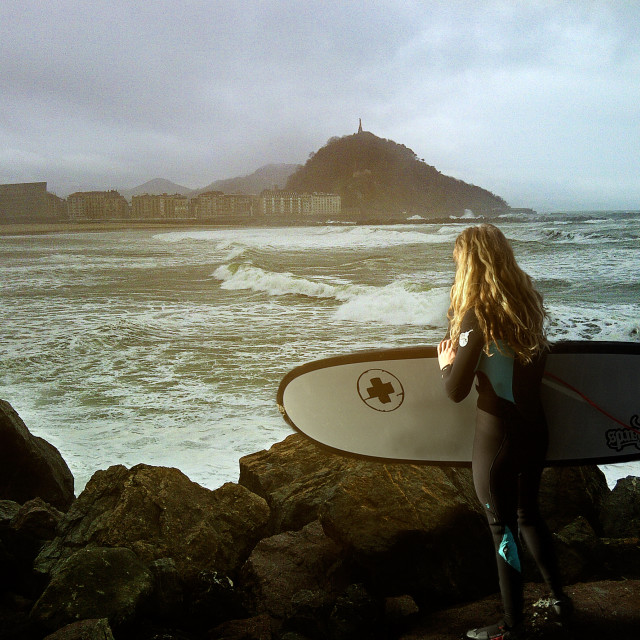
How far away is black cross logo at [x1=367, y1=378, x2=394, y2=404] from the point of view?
5.16 ft

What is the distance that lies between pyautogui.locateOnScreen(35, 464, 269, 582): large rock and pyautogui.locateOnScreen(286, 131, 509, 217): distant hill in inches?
81.6

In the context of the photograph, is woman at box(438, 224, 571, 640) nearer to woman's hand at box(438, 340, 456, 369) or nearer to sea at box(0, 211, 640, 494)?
woman's hand at box(438, 340, 456, 369)

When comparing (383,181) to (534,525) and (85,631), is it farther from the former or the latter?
(85,631)

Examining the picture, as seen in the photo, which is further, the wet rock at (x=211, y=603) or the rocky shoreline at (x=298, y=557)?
the wet rock at (x=211, y=603)

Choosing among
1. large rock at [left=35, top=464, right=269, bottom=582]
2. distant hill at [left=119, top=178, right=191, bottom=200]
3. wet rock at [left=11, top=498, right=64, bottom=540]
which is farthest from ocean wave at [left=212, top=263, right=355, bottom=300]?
wet rock at [left=11, top=498, right=64, bottom=540]

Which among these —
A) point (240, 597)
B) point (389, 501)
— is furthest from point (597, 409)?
point (240, 597)

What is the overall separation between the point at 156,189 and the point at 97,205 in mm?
368

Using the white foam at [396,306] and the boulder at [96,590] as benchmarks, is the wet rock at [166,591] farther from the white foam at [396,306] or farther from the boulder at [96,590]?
the white foam at [396,306]

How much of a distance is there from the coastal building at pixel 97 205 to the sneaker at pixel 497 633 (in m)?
3.01

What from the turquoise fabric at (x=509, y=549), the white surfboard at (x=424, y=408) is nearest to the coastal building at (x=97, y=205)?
the white surfboard at (x=424, y=408)

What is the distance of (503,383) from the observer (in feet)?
4.05

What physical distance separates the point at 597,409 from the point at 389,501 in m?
0.65

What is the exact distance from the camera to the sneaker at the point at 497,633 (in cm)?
124

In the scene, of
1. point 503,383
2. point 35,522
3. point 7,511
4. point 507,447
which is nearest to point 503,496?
point 507,447
